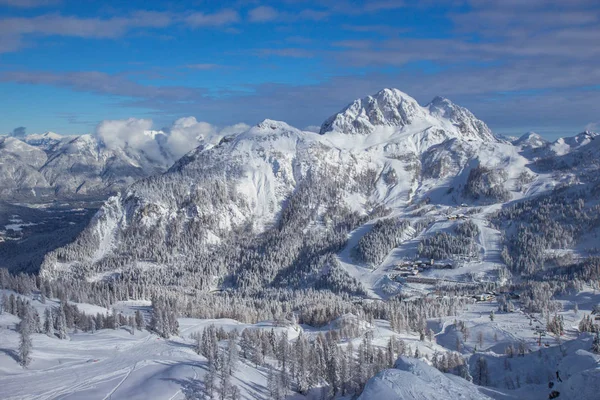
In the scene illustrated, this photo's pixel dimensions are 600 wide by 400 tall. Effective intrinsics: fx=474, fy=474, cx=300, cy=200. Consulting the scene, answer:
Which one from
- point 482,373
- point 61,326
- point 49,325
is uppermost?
point 61,326

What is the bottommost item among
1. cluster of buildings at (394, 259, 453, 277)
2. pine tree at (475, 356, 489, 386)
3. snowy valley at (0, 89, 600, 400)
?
pine tree at (475, 356, 489, 386)

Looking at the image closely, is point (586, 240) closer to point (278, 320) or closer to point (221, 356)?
point (278, 320)

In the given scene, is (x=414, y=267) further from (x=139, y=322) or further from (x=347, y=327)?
(x=139, y=322)

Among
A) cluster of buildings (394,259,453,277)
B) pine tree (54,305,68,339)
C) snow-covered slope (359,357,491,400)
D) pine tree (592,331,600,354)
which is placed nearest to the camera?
snow-covered slope (359,357,491,400)

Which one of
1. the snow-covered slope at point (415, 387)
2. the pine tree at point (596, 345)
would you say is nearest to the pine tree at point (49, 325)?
the snow-covered slope at point (415, 387)

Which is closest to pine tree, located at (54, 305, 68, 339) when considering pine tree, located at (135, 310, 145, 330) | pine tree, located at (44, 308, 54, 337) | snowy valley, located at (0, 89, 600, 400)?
snowy valley, located at (0, 89, 600, 400)

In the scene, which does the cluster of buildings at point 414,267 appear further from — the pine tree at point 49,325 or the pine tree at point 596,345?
the pine tree at point 49,325

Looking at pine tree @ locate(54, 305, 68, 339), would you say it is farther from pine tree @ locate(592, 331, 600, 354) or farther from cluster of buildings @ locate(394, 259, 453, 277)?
cluster of buildings @ locate(394, 259, 453, 277)

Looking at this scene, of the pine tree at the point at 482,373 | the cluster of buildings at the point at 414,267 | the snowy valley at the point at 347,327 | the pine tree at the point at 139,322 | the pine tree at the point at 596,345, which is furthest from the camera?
the cluster of buildings at the point at 414,267

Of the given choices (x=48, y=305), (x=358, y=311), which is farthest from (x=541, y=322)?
(x=48, y=305)

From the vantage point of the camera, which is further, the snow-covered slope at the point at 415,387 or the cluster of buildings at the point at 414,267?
the cluster of buildings at the point at 414,267

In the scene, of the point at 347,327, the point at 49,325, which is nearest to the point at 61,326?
the point at 49,325
